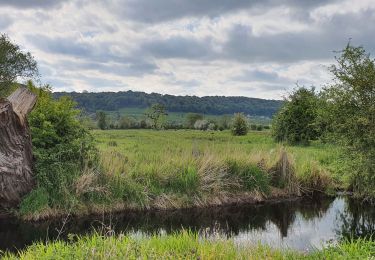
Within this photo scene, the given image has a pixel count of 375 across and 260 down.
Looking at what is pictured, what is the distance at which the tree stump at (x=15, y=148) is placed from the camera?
562 inches

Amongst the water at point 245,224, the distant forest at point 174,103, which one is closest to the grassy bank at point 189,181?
the water at point 245,224

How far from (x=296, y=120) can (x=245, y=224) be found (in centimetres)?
2373

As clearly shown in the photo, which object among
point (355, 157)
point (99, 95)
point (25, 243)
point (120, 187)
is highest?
point (99, 95)

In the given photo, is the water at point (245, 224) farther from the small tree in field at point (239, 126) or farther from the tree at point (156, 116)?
the tree at point (156, 116)

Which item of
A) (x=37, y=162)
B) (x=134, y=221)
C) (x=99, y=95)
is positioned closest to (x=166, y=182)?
(x=134, y=221)

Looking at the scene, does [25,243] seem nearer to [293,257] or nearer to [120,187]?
[120,187]

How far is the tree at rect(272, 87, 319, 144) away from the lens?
37.2 m

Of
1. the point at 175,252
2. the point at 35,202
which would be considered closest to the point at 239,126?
the point at 35,202

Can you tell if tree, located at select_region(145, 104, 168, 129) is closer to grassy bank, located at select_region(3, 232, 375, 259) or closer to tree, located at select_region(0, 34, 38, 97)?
tree, located at select_region(0, 34, 38, 97)

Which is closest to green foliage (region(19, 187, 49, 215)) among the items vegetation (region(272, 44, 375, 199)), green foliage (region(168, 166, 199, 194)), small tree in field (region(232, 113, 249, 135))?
green foliage (region(168, 166, 199, 194))

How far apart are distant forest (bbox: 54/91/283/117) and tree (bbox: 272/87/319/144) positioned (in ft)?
404

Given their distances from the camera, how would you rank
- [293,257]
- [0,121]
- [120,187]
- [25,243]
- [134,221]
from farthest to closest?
[120,187], [134,221], [0,121], [25,243], [293,257]

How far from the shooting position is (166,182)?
17984mm

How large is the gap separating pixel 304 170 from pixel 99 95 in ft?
543
